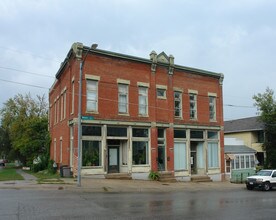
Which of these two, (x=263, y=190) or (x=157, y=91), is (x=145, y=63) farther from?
(x=263, y=190)

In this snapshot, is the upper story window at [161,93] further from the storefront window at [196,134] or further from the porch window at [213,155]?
the porch window at [213,155]

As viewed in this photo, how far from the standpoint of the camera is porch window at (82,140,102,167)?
2598 centimetres

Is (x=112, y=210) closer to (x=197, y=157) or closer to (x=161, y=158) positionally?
(x=161, y=158)

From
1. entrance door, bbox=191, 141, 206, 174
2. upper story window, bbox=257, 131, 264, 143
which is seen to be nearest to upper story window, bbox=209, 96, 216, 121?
entrance door, bbox=191, 141, 206, 174

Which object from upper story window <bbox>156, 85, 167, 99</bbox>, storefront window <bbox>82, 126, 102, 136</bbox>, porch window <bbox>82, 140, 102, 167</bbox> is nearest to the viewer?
porch window <bbox>82, 140, 102, 167</bbox>

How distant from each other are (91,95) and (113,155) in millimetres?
5221

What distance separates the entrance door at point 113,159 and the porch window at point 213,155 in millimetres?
10203

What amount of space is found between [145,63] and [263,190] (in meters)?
13.8

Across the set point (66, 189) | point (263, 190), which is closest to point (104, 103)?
point (66, 189)

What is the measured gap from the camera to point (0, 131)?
6819 centimetres

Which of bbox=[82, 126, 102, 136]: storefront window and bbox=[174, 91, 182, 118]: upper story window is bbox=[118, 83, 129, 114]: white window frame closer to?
bbox=[82, 126, 102, 136]: storefront window

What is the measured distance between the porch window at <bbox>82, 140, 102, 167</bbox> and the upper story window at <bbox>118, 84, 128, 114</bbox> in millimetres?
3504

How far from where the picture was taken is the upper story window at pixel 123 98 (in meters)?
28.4

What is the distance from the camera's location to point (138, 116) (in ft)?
95.1
